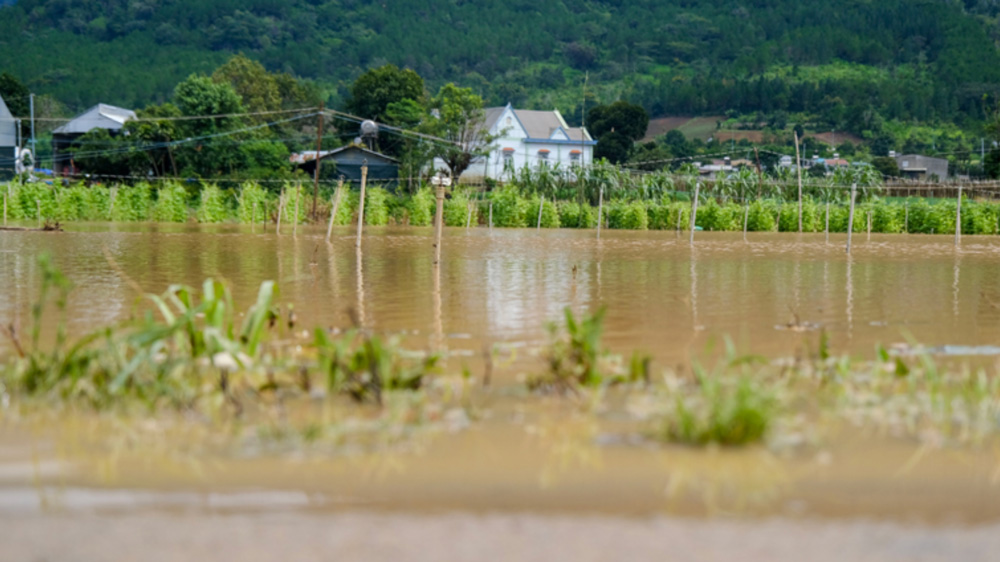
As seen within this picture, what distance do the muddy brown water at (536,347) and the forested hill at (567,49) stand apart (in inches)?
3500

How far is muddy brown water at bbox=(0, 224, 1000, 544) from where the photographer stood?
13.8 feet

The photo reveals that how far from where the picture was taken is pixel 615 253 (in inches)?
885

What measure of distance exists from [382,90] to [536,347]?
65972 millimetres

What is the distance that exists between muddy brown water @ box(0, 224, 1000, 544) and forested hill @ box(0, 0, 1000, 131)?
88889mm

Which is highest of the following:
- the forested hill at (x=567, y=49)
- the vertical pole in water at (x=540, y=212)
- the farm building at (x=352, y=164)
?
the forested hill at (x=567, y=49)

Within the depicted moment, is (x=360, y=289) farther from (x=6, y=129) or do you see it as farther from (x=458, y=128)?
(x=6, y=129)

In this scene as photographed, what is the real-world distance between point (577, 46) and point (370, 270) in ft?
415

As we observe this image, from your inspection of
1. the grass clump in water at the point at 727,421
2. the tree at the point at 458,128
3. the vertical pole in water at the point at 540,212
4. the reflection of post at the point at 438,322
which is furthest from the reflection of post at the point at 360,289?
the tree at the point at 458,128

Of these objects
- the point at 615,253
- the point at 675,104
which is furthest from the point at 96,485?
the point at 675,104

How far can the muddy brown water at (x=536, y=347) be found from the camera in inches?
165

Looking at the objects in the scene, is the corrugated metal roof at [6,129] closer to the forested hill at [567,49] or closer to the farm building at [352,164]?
the farm building at [352,164]

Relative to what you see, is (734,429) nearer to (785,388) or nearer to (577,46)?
(785,388)

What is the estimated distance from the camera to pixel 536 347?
8016 mm

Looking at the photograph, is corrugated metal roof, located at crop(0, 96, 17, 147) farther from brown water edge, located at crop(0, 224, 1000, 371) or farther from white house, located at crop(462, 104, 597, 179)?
brown water edge, located at crop(0, 224, 1000, 371)
